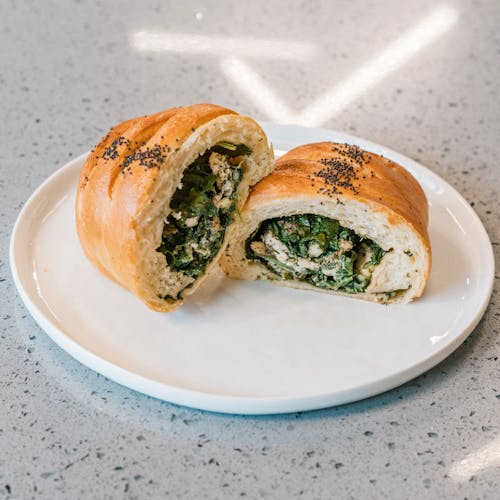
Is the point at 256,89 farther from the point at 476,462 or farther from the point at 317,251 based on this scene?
the point at 476,462

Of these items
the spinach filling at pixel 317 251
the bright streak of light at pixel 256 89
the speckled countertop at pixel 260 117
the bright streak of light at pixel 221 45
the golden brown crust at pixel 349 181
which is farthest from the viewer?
the bright streak of light at pixel 221 45

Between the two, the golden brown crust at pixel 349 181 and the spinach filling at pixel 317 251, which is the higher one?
the golden brown crust at pixel 349 181

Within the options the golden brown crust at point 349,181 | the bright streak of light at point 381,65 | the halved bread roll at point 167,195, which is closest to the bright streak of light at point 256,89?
the bright streak of light at point 381,65

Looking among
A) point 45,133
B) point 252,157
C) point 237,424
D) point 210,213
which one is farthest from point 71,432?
point 45,133

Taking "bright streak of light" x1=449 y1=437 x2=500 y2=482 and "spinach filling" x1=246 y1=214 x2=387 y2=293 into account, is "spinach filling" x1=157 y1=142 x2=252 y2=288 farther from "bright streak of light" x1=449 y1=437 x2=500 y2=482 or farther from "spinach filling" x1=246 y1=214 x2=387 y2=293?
"bright streak of light" x1=449 y1=437 x2=500 y2=482

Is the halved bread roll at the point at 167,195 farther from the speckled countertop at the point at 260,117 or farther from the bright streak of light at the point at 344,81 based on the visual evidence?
the bright streak of light at the point at 344,81

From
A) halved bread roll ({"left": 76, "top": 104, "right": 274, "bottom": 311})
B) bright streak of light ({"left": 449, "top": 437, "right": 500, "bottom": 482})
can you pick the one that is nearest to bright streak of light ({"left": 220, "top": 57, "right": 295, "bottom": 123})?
halved bread roll ({"left": 76, "top": 104, "right": 274, "bottom": 311})

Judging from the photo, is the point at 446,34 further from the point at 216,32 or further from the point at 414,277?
the point at 414,277
